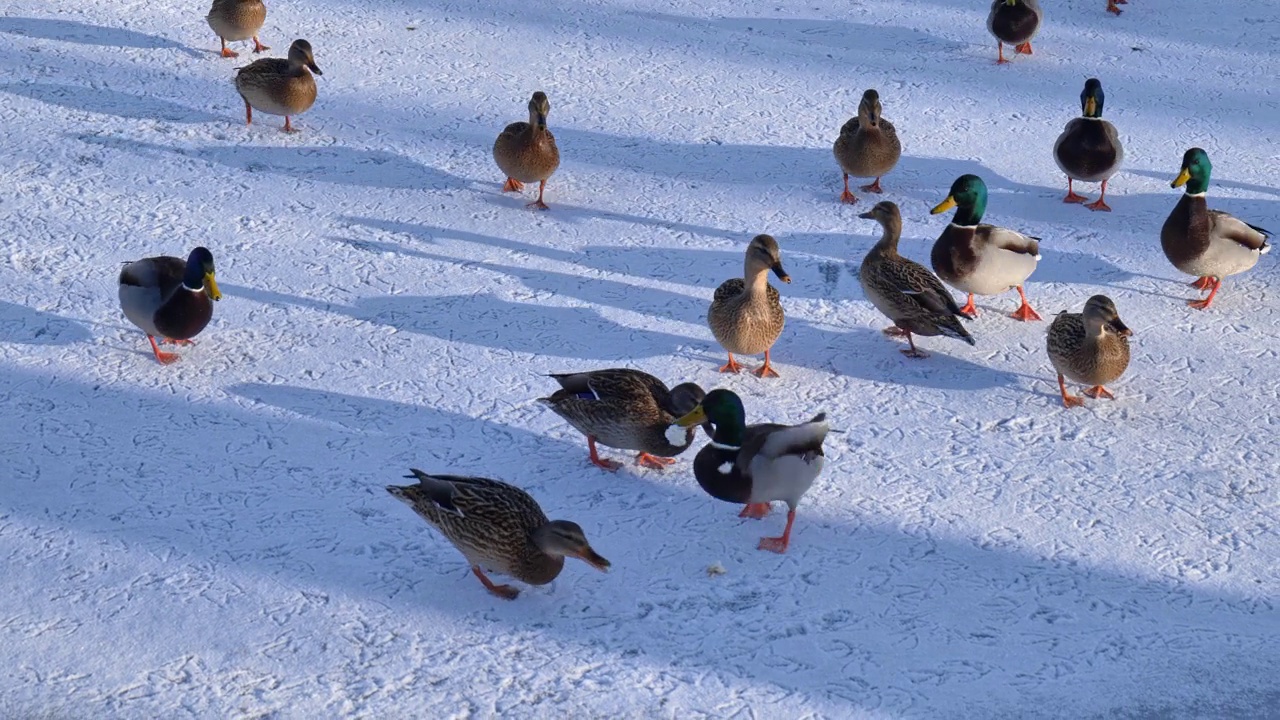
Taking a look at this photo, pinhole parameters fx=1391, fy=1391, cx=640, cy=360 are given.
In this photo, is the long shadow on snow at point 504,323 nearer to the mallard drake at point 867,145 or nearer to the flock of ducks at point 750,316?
the flock of ducks at point 750,316

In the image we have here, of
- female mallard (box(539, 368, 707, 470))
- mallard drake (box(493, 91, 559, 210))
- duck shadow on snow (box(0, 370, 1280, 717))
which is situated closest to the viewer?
→ duck shadow on snow (box(0, 370, 1280, 717))

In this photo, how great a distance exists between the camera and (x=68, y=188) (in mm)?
7273

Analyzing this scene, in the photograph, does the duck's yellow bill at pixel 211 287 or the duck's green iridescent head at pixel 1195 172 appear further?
the duck's green iridescent head at pixel 1195 172

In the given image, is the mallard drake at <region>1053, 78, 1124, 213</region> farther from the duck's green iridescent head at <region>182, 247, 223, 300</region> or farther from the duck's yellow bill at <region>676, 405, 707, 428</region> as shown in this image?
the duck's green iridescent head at <region>182, 247, 223, 300</region>

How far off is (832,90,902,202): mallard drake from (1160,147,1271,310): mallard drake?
149 centimetres

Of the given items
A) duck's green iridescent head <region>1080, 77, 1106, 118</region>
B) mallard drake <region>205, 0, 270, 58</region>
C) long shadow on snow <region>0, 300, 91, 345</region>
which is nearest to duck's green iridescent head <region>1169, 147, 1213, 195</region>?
duck's green iridescent head <region>1080, 77, 1106, 118</region>

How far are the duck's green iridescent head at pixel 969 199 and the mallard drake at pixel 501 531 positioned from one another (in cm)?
285

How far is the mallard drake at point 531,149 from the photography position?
7.18 metres

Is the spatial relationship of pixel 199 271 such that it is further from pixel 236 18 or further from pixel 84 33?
pixel 84 33

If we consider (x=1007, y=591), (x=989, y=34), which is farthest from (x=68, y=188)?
(x=989, y=34)

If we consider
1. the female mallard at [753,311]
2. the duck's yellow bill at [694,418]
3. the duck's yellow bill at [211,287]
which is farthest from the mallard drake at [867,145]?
the duck's yellow bill at [211,287]

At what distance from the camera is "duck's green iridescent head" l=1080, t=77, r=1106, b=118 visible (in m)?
7.36

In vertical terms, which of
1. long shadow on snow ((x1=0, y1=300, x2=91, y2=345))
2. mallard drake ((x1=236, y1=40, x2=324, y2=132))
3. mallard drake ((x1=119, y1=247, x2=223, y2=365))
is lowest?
long shadow on snow ((x1=0, y1=300, x2=91, y2=345))

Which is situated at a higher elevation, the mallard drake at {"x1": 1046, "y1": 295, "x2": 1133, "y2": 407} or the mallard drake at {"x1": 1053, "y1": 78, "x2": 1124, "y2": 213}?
the mallard drake at {"x1": 1053, "y1": 78, "x2": 1124, "y2": 213}
